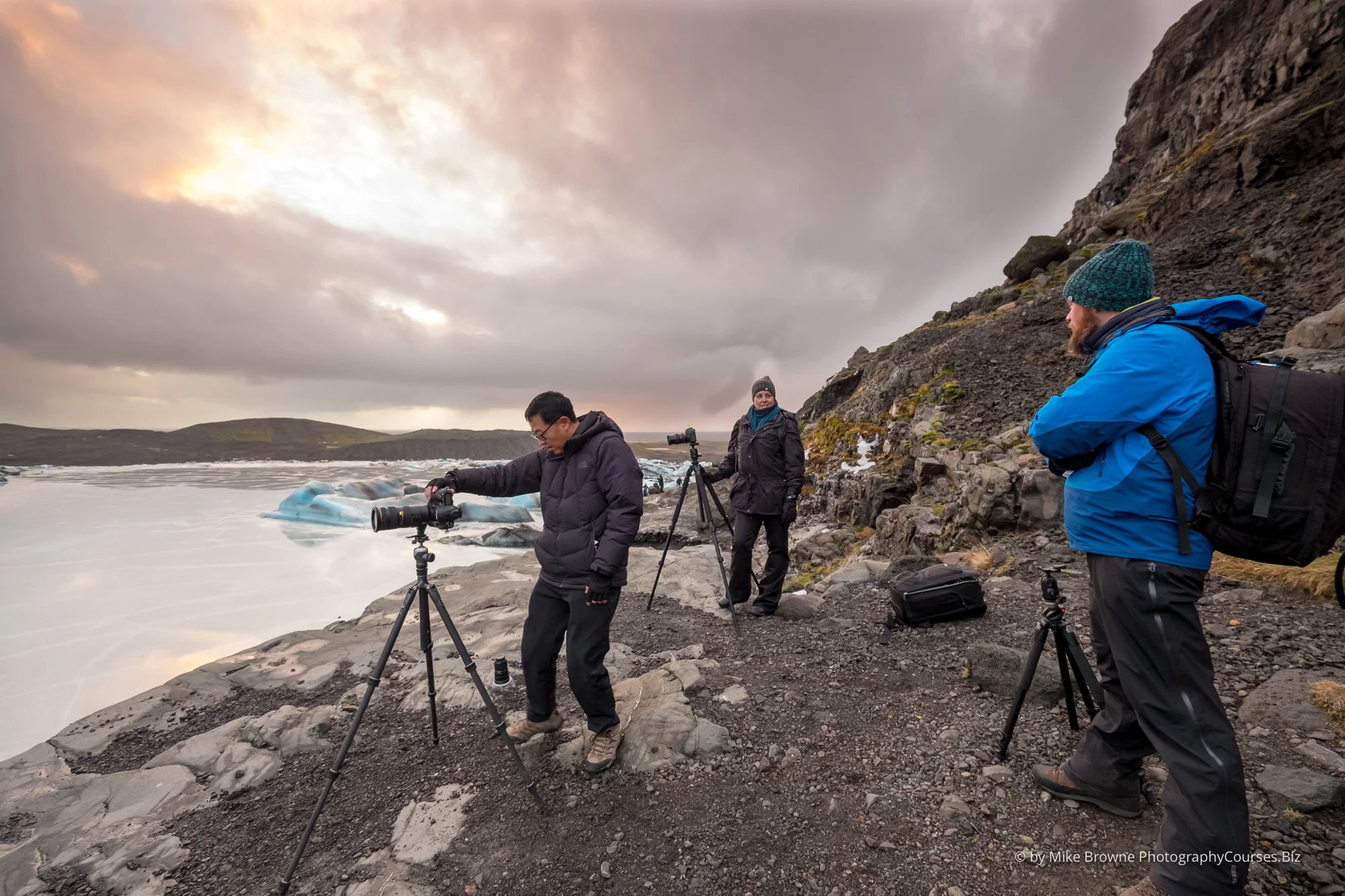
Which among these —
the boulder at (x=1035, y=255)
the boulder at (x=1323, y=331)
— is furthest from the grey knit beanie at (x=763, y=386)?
the boulder at (x=1035, y=255)

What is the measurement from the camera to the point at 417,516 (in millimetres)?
3469

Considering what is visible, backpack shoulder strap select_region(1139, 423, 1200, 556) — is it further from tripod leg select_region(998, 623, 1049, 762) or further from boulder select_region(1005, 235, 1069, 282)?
boulder select_region(1005, 235, 1069, 282)

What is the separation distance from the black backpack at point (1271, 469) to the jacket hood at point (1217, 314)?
0.23 meters

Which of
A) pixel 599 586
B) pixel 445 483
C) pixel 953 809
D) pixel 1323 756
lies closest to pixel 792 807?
pixel 953 809

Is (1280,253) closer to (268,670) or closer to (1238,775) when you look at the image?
(1238,775)

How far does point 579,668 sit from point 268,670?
18.3ft

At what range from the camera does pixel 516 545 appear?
52.0ft

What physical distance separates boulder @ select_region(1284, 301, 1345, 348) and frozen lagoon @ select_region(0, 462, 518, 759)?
17.3 m

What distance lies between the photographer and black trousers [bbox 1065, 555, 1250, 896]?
1.83 m

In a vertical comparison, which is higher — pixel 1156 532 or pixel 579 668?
pixel 1156 532

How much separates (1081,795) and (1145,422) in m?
2.22

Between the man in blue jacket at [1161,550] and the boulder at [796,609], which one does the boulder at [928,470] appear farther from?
the man in blue jacket at [1161,550]

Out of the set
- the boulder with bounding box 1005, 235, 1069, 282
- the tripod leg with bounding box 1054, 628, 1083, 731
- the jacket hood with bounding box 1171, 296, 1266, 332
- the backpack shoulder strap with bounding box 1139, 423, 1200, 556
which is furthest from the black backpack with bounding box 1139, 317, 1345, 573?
the boulder with bounding box 1005, 235, 1069, 282

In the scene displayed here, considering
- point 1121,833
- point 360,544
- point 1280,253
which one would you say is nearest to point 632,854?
point 1121,833
